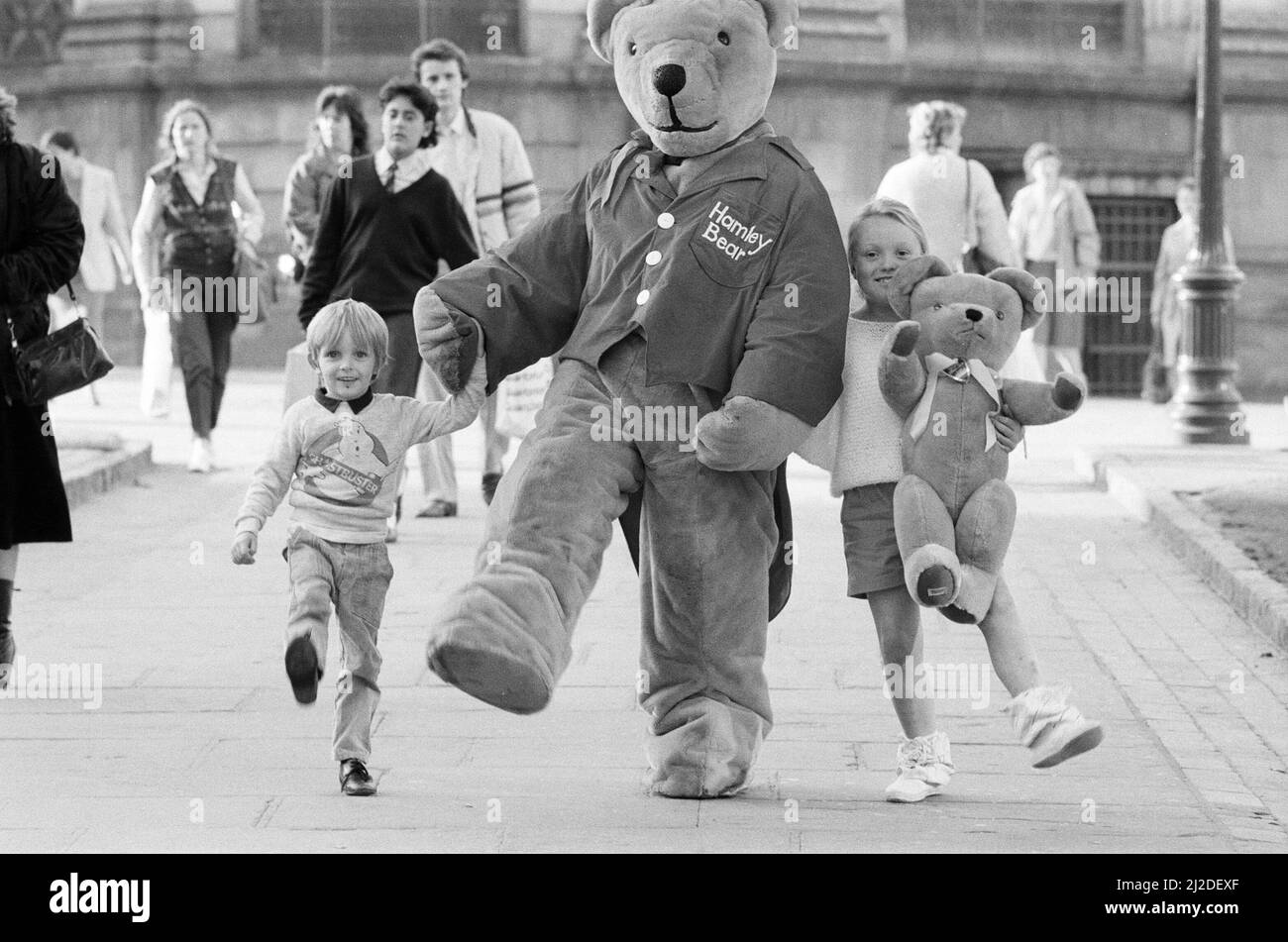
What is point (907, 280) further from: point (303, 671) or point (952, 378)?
point (303, 671)

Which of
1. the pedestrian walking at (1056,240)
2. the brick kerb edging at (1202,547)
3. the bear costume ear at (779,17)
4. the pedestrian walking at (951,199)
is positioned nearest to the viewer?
Answer: the bear costume ear at (779,17)

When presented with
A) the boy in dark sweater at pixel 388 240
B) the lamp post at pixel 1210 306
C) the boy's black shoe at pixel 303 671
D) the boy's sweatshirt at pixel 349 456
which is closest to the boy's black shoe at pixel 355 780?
the boy's black shoe at pixel 303 671

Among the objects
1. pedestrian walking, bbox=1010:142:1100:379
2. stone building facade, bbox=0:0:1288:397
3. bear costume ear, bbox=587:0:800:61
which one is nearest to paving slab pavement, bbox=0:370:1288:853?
bear costume ear, bbox=587:0:800:61

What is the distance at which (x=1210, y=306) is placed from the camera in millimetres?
15781

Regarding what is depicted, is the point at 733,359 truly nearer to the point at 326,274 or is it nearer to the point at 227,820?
the point at 227,820

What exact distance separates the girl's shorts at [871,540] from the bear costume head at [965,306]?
375mm

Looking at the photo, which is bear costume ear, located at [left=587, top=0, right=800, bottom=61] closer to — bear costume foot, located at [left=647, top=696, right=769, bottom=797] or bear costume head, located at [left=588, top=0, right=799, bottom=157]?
bear costume head, located at [left=588, top=0, right=799, bottom=157]

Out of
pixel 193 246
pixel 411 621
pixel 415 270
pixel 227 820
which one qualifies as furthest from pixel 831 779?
pixel 193 246

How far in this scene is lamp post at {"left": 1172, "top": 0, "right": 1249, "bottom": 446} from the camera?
50.4 feet

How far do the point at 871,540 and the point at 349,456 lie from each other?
1292 millimetres

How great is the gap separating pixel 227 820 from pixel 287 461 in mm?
933

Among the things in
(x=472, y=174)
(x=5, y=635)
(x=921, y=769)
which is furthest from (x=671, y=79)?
(x=472, y=174)

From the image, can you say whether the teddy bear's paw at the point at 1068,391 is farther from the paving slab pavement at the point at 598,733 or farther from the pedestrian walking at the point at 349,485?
the pedestrian walking at the point at 349,485

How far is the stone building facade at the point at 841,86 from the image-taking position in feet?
69.2
